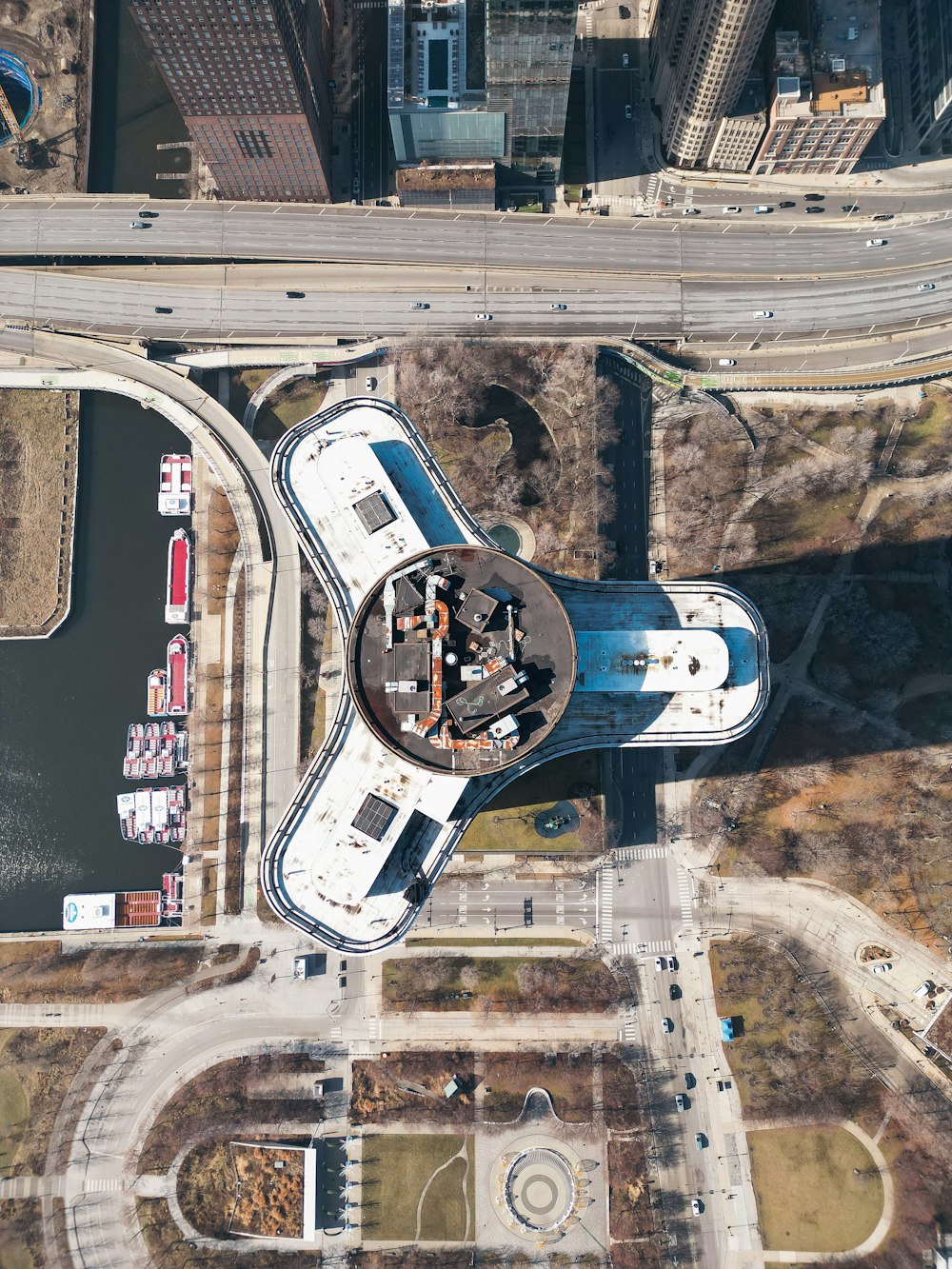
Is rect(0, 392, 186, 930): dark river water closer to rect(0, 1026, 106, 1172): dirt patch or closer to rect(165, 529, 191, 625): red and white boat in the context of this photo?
rect(165, 529, 191, 625): red and white boat

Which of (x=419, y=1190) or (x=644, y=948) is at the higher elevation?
(x=644, y=948)

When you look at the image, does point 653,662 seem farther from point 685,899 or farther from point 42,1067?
point 42,1067

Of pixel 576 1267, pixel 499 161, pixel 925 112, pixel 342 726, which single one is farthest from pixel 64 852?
pixel 925 112

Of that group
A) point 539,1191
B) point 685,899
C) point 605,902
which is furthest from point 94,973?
point 685,899

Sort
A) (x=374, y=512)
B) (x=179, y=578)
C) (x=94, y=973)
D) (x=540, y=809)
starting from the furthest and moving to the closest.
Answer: (x=179, y=578) < (x=540, y=809) < (x=94, y=973) < (x=374, y=512)

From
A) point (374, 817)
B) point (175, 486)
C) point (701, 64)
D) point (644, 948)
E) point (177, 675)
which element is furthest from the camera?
point (175, 486)

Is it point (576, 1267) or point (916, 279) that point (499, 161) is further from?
point (576, 1267)

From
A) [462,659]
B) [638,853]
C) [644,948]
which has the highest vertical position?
[462,659]
